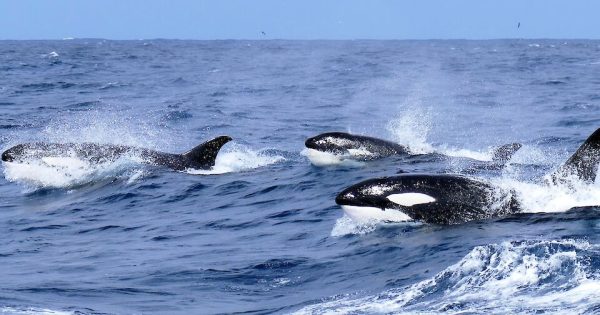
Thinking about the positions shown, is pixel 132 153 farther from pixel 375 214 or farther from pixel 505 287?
pixel 505 287

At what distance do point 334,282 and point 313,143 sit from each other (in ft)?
25.9

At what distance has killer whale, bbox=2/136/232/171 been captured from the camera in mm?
17328

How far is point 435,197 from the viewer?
11375mm

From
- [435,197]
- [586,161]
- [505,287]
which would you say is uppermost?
[586,161]

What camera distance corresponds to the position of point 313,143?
1745 cm

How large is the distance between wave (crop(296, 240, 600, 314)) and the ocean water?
0.02 metres

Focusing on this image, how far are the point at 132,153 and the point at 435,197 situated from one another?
8013mm

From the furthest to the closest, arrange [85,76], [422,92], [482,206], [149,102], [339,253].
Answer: [85,76] → [422,92] → [149,102] → [482,206] → [339,253]

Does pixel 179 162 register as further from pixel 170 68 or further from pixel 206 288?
pixel 170 68

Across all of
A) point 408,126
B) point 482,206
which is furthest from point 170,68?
point 482,206

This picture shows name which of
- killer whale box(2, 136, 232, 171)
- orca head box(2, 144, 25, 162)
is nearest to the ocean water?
orca head box(2, 144, 25, 162)

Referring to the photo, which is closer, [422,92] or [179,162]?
[179,162]

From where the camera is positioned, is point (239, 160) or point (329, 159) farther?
point (239, 160)

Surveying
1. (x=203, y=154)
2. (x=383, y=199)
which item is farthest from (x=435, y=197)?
(x=203, y=154)
